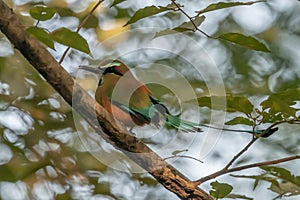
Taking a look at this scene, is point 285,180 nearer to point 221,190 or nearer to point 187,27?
point 221,190

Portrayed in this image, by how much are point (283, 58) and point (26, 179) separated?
1080mm

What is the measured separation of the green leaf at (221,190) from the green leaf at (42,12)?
1.49 ft

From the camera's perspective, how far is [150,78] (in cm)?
206

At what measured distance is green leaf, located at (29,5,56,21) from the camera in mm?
1061

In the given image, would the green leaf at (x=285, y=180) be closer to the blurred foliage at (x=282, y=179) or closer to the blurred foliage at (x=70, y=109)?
the blurred foliage at (x=282, y=179)

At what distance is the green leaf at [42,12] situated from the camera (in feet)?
3.48

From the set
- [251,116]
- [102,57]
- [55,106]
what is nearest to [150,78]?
[102,57]

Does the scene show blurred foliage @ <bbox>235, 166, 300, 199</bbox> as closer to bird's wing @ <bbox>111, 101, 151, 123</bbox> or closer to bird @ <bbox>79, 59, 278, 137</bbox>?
bird @ <bbox>79, 59, 278, 137</bbox>

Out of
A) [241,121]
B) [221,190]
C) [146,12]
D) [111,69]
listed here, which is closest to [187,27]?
[146,12]

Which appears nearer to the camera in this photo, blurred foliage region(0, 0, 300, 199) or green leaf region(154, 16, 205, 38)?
green leaf region(154, 16, 205, 38)

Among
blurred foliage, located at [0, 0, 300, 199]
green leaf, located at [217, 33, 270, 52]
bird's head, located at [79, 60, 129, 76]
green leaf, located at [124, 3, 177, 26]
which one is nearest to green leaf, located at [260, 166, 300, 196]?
green leaf, located at [217, 33, 270, 52]

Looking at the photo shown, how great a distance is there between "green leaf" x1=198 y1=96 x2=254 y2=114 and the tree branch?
15 cm

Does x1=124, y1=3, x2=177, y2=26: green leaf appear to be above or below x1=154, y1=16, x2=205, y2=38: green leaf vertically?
above

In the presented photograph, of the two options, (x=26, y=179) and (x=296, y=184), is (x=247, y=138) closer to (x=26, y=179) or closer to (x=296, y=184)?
(x=26, y=179)
